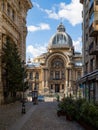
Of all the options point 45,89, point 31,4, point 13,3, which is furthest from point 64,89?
point 13,3

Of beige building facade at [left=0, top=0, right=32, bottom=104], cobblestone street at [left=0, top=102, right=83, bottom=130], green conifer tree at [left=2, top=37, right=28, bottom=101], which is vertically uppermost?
beige building facade at [left=0, top=0, right=32, bottom=104]

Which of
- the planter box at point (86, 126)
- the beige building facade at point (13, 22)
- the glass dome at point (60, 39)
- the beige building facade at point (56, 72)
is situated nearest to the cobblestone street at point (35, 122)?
the planter box at point (86, 126)

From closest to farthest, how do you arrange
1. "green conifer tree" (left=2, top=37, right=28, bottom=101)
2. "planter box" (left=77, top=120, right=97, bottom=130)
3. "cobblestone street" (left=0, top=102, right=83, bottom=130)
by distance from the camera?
"planter box" (left=77, top=120, right=97, bottom=130), "cobblestone street" (left=0, top=102, right=83, bottom=130), "green conifer tree" (left=2, top=37, right=28, bottom=101)

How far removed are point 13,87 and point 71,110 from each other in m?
24.7

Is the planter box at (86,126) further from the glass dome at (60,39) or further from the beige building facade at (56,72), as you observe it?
the glass dome at (60,39)

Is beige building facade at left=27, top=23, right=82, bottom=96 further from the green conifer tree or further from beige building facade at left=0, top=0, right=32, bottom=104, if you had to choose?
the green conifer tree

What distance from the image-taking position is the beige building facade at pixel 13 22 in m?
45.1

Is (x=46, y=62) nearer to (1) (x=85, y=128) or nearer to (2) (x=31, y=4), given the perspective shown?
(2) (x=31, y=4)

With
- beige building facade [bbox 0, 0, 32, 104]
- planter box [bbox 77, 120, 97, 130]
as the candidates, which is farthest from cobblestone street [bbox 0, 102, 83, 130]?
beige building facade [bbox 0, 0, 32, 104]

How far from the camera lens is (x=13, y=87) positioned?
4697cm

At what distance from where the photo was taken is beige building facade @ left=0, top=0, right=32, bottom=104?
45053 mm

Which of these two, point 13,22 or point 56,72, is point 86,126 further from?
point 56,72

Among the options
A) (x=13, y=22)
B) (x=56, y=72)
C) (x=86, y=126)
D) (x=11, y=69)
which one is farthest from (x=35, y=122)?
(x=56, y=72)

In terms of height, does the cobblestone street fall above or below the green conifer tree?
below
